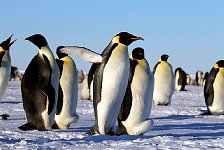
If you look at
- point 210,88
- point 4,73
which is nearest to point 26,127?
point 4,73

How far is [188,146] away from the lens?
5.52m

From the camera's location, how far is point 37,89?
7176 mm

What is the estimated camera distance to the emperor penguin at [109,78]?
6582 millimetres

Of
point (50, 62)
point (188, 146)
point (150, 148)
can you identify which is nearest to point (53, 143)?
point (150, 148)

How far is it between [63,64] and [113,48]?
1.78m

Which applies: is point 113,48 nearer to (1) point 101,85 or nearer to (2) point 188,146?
(1) point 101,85

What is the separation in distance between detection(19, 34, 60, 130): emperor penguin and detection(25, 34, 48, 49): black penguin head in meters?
0.21

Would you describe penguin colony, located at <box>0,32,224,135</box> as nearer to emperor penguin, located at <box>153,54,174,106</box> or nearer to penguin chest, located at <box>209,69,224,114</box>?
penguin chest, located at <box>209,69,224,114</box>

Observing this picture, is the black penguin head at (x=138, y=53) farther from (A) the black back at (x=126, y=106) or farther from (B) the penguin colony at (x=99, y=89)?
(A) the black back at (x=126, y=106)

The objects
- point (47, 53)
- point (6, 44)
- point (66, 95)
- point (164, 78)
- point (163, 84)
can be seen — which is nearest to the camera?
point (47, 53)

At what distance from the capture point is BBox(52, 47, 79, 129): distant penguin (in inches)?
307

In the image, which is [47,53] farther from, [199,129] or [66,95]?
[199,129]

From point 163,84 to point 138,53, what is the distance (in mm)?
7488

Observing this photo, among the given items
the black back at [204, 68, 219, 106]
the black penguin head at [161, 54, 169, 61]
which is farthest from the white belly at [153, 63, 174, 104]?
the black back at [204, 68, 219, 106]
